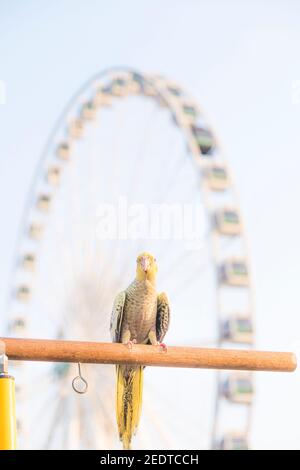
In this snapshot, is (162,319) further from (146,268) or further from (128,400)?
(128,400)

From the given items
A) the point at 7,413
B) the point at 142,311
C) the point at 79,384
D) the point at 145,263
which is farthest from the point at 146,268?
the point at 7,413

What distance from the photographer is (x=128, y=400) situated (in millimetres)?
3584


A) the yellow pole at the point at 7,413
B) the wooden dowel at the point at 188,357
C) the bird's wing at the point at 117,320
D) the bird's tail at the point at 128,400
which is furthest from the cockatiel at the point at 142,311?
the yellow pole at the point at 7,413

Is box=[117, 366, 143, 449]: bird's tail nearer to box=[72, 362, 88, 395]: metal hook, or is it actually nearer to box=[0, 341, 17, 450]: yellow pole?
box=[72, 362, 88, 395]: metal hook

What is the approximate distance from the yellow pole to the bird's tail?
1033 millimetres

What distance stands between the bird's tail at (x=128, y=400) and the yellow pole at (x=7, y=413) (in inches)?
40.7

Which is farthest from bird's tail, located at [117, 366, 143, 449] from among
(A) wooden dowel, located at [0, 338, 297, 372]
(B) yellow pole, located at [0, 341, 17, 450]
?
(B) yellow pole, located at [0, 341, 17, 450]

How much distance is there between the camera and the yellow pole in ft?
7.77

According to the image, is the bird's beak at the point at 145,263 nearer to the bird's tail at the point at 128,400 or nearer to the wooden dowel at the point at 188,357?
the bird's tail at the point at 128,400

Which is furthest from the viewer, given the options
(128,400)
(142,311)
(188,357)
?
(142,311)

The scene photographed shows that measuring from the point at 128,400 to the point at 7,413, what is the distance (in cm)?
122
